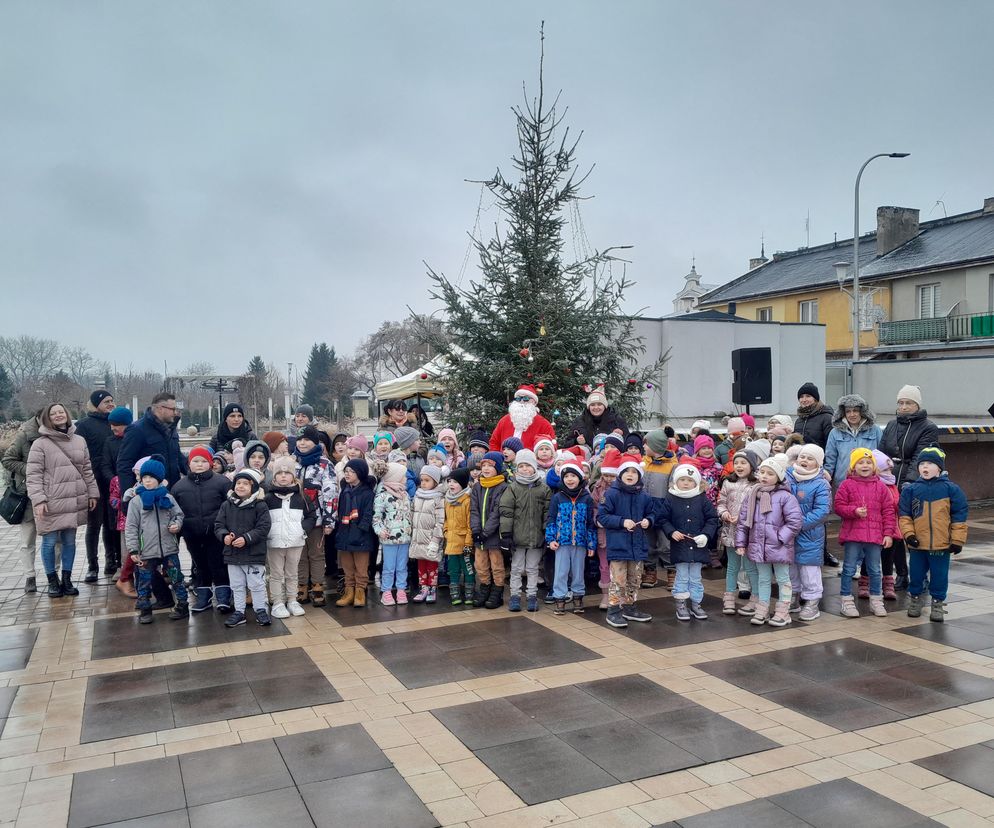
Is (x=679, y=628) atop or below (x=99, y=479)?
below

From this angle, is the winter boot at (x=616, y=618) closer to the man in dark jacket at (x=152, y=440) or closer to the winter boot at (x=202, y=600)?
the winter boot at (x=202, y=600)

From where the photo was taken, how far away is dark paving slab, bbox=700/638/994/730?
5488 millimetres

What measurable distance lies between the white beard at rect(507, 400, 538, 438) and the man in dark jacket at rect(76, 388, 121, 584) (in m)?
4.90

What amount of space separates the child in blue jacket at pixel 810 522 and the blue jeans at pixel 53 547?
7.73m

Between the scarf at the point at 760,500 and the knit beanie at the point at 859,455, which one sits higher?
the knit beanie at the point at 859,455

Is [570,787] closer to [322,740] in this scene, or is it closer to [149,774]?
[322,740]

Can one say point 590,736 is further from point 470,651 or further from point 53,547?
point 53,547

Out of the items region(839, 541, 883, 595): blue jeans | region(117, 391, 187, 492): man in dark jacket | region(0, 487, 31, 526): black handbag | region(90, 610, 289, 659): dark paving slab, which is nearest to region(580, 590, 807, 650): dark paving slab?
region(839, 541, 883, 595): blue jeans

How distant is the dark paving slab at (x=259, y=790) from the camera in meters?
4.09

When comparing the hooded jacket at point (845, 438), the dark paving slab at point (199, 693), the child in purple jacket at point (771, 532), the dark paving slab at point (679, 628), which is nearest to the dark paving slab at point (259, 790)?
the dark paving slab at point (199, 693)

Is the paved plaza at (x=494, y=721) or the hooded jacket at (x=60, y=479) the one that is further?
the hooded jacket at (x=60, y=479)

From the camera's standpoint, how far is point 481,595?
845cm

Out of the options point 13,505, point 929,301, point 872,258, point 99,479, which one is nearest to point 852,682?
point 99,479

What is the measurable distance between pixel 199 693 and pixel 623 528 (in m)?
3.92
